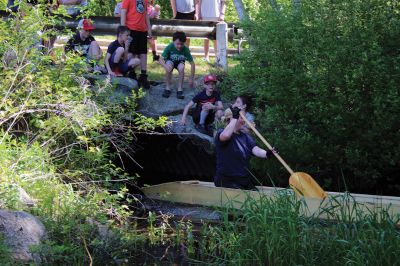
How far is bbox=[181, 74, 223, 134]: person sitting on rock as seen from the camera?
10883 mm

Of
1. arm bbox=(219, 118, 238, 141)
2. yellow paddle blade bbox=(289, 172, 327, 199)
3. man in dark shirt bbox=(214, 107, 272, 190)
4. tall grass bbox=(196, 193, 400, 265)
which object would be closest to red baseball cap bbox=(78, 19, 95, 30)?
man in dark shirt bbox=(214, 107, 272, 190)

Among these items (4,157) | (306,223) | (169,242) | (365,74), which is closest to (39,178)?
(4,157)

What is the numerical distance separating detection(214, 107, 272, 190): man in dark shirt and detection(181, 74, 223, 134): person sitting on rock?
86.6 inches

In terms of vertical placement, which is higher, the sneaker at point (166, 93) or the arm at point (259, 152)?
the sneaker at point (166, 93)

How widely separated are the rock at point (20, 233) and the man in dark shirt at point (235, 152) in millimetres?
2596

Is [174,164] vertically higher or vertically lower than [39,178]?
lower

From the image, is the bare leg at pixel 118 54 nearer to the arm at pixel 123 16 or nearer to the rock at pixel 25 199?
the arm at pixel 123 16

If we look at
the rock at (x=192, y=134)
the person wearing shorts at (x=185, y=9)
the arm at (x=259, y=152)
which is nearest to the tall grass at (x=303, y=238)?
the arm at (x=259, y=152)

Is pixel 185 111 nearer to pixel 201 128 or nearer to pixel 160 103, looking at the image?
pixel 201 128

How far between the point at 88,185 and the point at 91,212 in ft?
2.89

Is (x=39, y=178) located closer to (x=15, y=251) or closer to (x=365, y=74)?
(x=15, y=251)

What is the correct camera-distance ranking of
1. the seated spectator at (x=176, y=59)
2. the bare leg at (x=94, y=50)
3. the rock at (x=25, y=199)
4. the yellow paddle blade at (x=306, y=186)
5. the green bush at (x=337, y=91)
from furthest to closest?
the seated spectator at (x=176, y=59), the bare leg at (x=94, y=50), the green bush at (x=337, y=91), the yellow paddle blade at (x=306, y=186), the rock at (x=25, y=199)

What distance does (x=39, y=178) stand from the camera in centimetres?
790

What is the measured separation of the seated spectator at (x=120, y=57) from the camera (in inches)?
436
